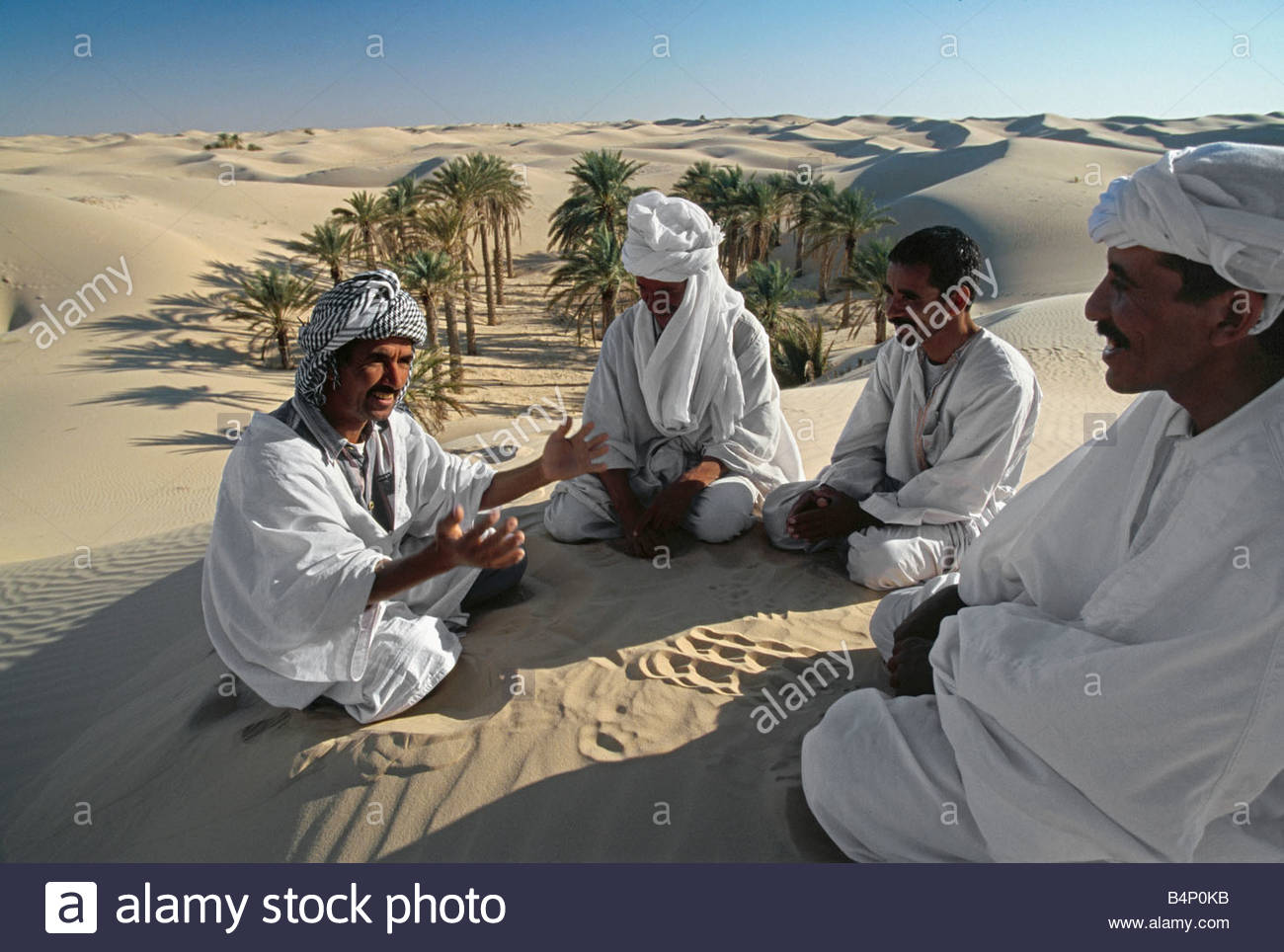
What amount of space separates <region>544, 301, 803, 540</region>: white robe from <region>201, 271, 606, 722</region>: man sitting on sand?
155 cm

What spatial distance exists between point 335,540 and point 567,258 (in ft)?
72.5

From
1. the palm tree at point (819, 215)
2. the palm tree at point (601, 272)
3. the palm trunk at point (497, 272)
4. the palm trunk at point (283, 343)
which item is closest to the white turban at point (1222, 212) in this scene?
the palm tree at point (601, 272)

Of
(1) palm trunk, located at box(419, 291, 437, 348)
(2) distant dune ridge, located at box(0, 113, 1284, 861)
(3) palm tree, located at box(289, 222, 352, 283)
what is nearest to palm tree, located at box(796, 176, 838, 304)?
(1) palm trunk, located at box(419, 291, 437, 348)

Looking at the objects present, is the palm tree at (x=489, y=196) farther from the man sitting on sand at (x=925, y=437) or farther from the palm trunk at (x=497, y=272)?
the man sitting on sand at (x=925, y=437)

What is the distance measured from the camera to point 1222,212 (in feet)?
5.99

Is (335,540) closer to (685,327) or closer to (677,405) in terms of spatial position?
(677,405)

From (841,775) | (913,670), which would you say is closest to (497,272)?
(913,670)

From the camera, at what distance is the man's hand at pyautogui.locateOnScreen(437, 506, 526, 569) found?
2.53 meters

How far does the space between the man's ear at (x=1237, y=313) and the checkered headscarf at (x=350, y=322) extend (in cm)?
224

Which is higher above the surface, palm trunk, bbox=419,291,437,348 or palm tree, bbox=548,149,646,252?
palm tree, bbox=548,149,646,252

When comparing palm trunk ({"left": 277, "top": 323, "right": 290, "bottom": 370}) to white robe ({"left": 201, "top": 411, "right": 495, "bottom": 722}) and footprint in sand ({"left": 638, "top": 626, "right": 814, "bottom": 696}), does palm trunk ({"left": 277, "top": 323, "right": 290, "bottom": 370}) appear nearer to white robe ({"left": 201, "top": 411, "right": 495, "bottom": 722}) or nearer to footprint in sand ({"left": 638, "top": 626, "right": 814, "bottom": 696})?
white robe ({"left": 201, "top": 411, "right": 495, "bottom": 722})

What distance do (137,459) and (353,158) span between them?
7050cm

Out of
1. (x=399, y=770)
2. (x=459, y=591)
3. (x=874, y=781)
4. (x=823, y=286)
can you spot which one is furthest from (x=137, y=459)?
(x=823, y=286)

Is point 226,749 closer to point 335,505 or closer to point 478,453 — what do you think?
point 335,505
